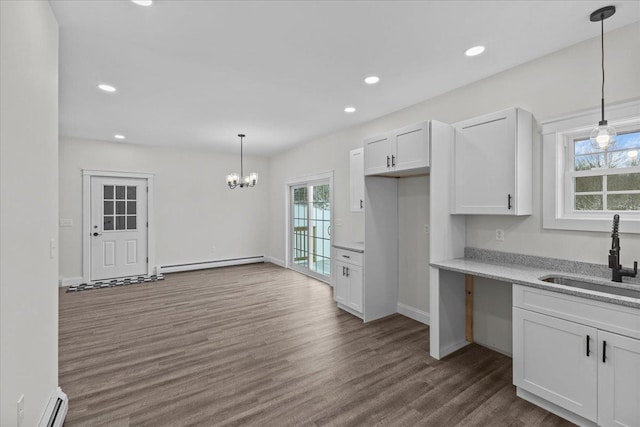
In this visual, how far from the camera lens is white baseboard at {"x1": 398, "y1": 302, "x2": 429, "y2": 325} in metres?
3.70

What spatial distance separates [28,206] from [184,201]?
5.26 m

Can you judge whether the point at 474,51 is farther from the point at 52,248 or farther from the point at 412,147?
the point at 52,248

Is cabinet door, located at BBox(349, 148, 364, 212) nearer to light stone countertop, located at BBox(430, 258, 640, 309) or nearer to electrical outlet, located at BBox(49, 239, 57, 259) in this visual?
light stone countertop, located at BBox(430, 258, 640, 309)

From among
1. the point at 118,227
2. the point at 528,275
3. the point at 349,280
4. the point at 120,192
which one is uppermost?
the point at 120,192

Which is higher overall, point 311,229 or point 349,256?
point 311,229

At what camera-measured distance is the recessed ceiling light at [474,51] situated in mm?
2531

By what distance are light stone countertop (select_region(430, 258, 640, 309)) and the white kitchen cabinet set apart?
1165 mm

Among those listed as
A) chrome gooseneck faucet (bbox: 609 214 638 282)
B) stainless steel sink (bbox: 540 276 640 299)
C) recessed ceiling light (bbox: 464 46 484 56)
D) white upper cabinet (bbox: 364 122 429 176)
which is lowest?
stainless steel sink (bbox: 540 276 640 299)

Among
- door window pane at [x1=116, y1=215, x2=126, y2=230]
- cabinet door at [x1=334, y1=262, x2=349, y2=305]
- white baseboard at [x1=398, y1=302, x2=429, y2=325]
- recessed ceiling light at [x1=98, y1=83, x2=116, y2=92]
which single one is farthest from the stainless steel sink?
door window pane at [x1=116, y1=215, x2=126, y2=230]

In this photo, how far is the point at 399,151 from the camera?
3279 millimetres

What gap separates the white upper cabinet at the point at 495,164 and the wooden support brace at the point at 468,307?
781 millimetres

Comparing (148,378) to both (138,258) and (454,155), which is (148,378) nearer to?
(454,155)

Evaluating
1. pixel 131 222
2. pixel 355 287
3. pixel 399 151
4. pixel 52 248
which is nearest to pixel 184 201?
pixel 131 222

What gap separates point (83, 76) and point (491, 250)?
4.55 m
